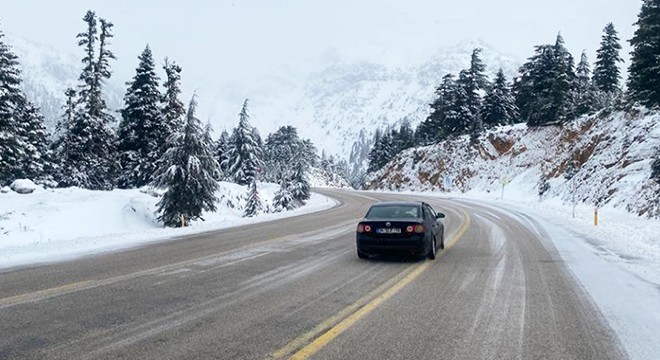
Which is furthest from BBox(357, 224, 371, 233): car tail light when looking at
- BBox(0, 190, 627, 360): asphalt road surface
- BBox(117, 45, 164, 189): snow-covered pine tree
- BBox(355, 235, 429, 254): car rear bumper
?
BBox(117, 45, 164, 189): snow-covered pine tree

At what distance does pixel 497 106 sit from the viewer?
2692 inches

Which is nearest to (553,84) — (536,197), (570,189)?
(536,197)

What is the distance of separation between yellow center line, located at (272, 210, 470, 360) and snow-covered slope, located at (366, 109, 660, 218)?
19584mm

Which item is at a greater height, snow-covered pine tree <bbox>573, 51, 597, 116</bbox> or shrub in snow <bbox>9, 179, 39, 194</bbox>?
snow-covered pine tree <bbox>573, 51, 597, 116</bbox>

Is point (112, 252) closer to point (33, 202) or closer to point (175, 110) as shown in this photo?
point (33, 202)

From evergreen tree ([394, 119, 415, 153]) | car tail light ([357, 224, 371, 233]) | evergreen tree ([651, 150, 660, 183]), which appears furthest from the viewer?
evergreen tree ([394, 119, 415, 153])

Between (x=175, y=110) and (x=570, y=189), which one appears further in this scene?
(x=570, y=189)

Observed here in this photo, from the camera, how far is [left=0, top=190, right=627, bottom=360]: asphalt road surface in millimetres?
5027

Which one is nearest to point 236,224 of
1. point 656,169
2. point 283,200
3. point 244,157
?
point 656,169

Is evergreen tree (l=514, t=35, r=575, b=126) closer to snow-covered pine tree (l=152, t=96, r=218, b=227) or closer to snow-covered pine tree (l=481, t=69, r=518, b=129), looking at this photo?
snow-covered pine tree (l=481, t=69, r=518, b=129)

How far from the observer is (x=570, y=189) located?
40156 mm

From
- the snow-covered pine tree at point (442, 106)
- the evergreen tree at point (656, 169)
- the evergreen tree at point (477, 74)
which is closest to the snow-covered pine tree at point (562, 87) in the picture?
the evergreen tree at point (477, 74)

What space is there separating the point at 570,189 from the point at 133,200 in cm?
3370

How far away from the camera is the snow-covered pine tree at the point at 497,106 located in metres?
67.9
